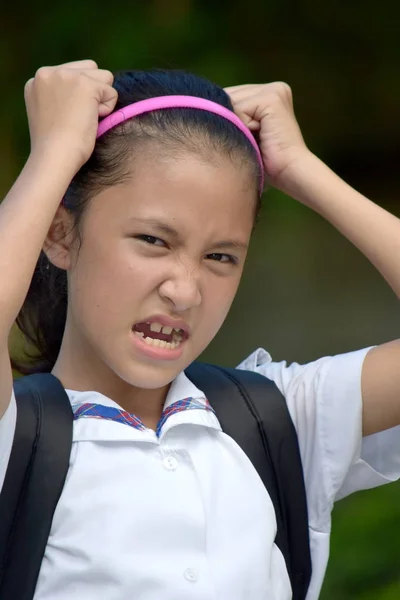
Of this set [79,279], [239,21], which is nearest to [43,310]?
[79,279]

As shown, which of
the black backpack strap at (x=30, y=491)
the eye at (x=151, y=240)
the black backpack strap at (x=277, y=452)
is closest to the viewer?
the black backpack strap at (x=30, y=491)

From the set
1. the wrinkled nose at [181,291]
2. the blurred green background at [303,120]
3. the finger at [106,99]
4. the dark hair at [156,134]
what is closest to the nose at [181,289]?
the wrinkled nose at [181,291]

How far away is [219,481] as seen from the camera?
1690mm

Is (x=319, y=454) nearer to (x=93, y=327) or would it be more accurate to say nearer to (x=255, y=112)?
(x=93, y=327)

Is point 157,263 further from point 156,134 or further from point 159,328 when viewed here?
point 156,134

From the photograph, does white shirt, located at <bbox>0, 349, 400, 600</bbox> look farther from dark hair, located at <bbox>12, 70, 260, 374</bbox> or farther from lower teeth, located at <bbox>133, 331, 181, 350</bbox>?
dark hair, located at <bbox>12, 70, 260, 374</bbox>

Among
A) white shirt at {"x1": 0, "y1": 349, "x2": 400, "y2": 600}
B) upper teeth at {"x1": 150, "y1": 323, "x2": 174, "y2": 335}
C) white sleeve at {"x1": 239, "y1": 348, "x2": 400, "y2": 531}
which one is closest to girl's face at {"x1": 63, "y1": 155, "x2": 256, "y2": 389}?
upper teeth at {"x1": 150, "y1": 323, "x2": 174, "y2": 335}

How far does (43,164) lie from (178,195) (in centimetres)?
21

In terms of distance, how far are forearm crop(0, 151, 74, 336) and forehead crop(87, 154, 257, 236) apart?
0.28ft

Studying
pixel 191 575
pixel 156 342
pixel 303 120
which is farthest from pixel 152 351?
pixel 303 120

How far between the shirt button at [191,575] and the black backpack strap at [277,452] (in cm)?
20

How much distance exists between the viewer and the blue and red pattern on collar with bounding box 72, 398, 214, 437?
1.67 meters

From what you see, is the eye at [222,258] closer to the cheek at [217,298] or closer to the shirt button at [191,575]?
the cheek at [217,298]

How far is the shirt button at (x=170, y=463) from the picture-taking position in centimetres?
166
